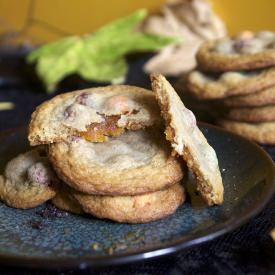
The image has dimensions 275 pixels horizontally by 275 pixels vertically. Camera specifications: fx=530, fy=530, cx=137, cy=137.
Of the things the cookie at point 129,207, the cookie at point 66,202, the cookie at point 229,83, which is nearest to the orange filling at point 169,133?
the cookie at point 129,207

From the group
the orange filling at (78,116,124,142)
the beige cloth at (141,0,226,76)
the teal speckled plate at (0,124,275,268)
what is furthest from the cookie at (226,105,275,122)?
the beige cloth at (141,0,226,76)

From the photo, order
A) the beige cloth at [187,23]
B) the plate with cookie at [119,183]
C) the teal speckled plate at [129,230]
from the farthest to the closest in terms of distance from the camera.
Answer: the beige cloth at [187,23]
the plate with cookie at [119,183]
the teal speckled plate at [129,230]

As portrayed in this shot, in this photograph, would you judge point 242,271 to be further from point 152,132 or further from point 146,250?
point 152,132

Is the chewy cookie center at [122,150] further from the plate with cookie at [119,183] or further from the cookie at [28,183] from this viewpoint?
the cookie at [28,183]

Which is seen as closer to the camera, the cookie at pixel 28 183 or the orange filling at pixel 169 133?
the orange filling at pixel 169 133

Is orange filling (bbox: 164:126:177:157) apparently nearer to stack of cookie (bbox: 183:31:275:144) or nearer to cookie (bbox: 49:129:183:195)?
cookie (bbox: 49:129:183:195)

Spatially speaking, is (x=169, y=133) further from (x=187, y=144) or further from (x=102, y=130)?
(x=102, y=130)

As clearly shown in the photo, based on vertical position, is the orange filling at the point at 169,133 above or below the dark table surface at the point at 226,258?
above
